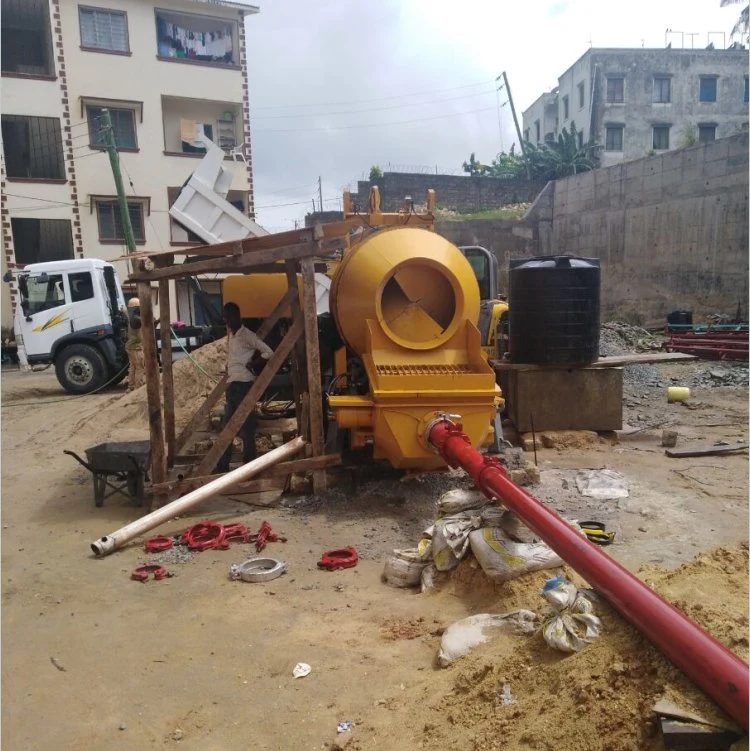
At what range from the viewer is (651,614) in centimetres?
215

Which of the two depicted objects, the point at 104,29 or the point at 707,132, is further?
the point at 707,132

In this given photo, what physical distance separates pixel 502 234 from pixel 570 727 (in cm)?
2202

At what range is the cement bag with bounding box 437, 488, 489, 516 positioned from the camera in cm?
415

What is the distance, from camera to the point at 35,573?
14.3 ft

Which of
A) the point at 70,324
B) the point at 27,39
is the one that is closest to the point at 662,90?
the point at 27,39

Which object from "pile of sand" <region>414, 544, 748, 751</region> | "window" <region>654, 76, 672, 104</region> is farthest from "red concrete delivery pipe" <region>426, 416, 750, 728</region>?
"window" <region>654, 76, 672, 104</region>

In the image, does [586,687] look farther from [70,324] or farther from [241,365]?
[70,324]

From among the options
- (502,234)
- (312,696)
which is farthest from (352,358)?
(502,234)

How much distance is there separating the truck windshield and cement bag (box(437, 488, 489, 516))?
12.0m

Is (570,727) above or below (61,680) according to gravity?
above

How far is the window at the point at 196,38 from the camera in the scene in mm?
21922

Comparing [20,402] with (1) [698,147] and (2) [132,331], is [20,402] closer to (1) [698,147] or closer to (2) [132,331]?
(2) [132,331]

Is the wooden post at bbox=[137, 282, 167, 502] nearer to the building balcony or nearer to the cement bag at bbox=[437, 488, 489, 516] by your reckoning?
the cement bag at bbox=[437, 488, 489, 516]

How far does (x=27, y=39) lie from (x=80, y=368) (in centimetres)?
1573
